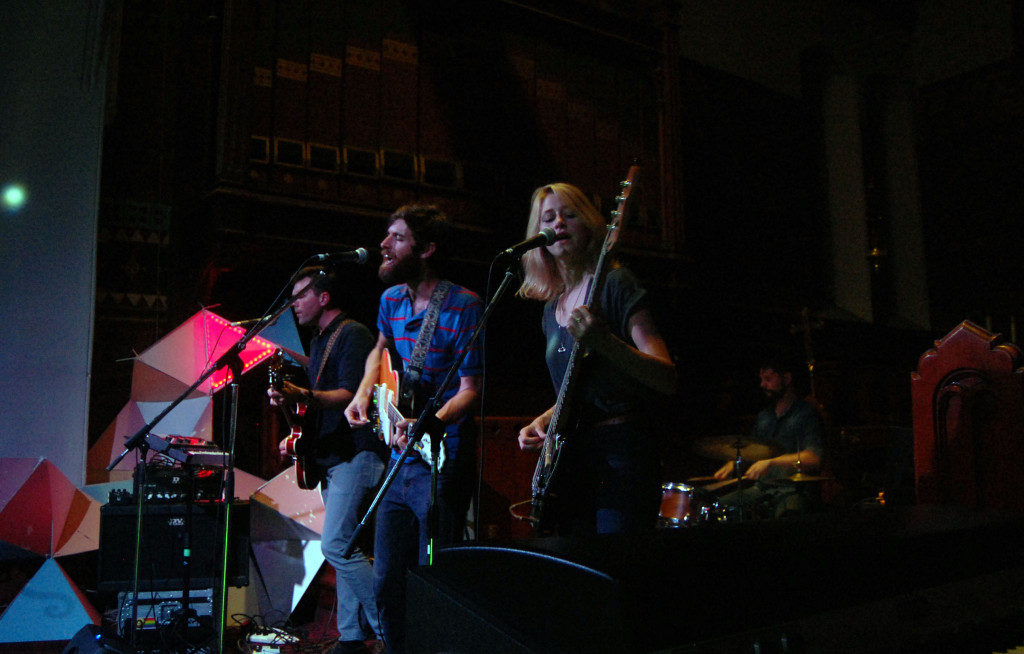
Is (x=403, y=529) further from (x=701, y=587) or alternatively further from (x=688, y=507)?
(x=688, y=507)

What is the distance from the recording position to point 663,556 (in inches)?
39.4

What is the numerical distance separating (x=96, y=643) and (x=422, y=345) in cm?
173

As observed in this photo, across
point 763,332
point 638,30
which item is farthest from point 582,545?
point 763,332

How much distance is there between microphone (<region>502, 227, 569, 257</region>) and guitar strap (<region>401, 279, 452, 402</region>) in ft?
2.73

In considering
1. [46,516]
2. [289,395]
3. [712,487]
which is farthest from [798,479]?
[46,516]

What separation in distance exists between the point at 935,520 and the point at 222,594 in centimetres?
309

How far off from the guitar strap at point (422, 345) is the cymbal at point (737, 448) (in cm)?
312

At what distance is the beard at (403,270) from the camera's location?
3504 mm

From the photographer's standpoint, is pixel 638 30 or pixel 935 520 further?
pixel 638 30

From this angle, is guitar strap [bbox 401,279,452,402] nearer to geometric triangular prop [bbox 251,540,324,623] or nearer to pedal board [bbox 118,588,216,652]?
pedal board [bbox 118,588,216,652]

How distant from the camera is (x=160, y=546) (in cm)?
418

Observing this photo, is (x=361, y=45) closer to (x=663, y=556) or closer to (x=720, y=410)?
(x=720, y=410)

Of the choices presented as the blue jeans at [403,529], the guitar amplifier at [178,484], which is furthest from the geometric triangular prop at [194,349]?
the blue jeans at [403,529]

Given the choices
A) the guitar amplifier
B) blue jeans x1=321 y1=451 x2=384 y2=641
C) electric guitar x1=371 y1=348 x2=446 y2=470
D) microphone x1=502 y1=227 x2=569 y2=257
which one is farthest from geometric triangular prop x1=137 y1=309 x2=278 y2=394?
microphone x1=502 y1=227 x2=569 y2=257
